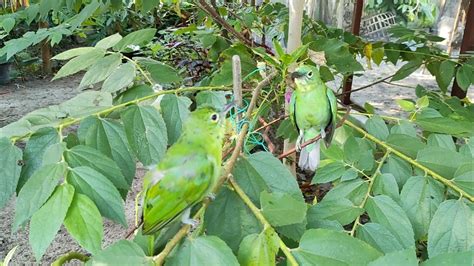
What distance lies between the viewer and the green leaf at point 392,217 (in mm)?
382

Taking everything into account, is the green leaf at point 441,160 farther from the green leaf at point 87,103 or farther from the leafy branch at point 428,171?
the green leaf at point 87,103

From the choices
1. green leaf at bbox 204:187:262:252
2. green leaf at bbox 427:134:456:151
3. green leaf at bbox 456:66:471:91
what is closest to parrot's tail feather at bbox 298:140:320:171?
green leaf at bbox 427:134:456:151

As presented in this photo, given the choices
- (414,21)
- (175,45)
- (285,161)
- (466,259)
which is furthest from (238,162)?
(414,21)

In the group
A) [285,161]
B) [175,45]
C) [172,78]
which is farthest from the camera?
[175,45]

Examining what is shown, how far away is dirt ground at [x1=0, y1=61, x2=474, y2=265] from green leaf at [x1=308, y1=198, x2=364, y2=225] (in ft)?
3.72

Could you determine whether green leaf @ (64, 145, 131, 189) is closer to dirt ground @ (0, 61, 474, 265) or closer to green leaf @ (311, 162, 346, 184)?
green leaf @ (311, 162, 346, 184)

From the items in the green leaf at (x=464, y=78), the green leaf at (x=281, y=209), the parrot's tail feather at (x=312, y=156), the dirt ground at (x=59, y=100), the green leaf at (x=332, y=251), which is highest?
the green leaf at (x=281, y=209)

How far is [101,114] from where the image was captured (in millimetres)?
446

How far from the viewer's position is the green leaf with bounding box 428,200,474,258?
0.37 meters

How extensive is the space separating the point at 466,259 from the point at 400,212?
0.40 feet

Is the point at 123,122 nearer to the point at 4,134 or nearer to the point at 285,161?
the point at 4,134

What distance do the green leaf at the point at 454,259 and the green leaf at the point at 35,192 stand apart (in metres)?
0.27

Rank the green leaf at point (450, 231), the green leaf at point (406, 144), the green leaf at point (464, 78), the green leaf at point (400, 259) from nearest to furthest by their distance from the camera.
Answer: the green leaf at point (400, 259) < the green leaf at point (450, 231) < the green leaf at point (406, 144) < the green leaf at point (464, 78)

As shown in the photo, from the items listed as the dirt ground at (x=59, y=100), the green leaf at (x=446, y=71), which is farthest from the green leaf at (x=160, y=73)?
the dirt ground at (x=59, y=100)
